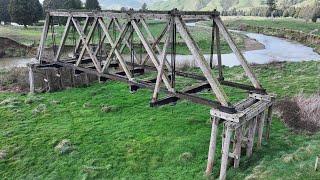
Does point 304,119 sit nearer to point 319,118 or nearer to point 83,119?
point 319,118

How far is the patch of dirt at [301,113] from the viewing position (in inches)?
664

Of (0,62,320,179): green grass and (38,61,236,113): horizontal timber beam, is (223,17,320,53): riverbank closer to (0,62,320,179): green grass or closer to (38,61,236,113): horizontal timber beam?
(0,62,320,179): green grass

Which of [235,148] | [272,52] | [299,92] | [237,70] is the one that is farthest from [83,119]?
[272,52]

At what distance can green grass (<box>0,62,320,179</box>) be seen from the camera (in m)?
14.0

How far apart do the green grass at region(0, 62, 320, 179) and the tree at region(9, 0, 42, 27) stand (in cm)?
4298

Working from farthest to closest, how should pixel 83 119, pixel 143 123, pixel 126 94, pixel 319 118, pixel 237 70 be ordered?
pixel 237 70 < pixel 126 94 < pixel 83 119 < pixel 143 123 < pixel 319 118

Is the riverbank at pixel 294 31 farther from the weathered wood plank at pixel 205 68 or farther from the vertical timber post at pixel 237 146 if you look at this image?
the weathered wood plank at pixel 205 68

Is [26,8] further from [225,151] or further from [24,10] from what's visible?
[225,151]

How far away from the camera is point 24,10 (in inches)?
2446

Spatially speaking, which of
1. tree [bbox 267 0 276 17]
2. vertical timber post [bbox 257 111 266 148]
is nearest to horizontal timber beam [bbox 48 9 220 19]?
vertical timber post [bbox 257 111 266 148]

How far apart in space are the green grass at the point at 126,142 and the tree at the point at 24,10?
141 ft

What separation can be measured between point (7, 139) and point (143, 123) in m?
7.06

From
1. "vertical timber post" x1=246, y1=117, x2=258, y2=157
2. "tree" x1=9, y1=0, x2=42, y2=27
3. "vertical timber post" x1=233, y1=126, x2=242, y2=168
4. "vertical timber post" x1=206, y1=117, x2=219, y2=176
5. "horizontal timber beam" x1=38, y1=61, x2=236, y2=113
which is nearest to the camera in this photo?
"horizontal timber beam" x1=38, y1=61, x2=236, y2=113

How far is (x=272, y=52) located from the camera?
168 feet
